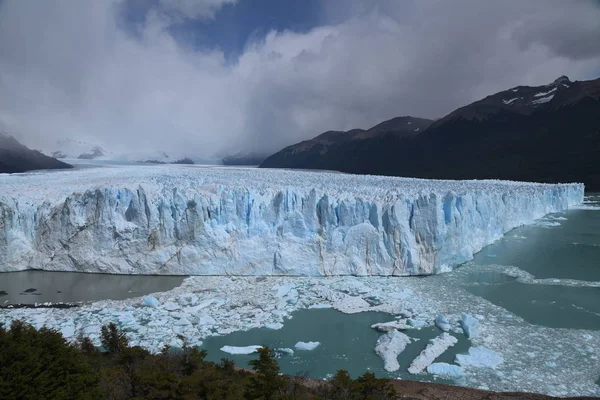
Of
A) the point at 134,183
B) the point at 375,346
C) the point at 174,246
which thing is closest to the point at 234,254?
the point at 174,246

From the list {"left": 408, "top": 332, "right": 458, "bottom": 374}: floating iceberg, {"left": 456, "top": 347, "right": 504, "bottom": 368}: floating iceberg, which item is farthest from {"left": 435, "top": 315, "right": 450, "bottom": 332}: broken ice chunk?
{"left": 456, "top": 347, "right": 504, "bottom": 368}: floating iceberg

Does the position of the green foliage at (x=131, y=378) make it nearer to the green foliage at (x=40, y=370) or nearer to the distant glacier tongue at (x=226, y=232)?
the green foliage at (x=40, y=370)

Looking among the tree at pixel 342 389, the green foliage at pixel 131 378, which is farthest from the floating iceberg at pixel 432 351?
the tree at pixel 342 389

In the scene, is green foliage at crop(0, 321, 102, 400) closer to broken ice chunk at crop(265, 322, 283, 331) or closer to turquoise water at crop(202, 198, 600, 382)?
turquoise water at crop(202, 198, 600, 382)

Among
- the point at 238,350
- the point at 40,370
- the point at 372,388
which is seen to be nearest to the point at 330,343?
the point at 238,350

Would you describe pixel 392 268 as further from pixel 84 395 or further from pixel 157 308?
pixel 84 395

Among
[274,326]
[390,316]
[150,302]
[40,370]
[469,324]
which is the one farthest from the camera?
[150,302]

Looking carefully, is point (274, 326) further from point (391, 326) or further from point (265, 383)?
point (265, 383)
